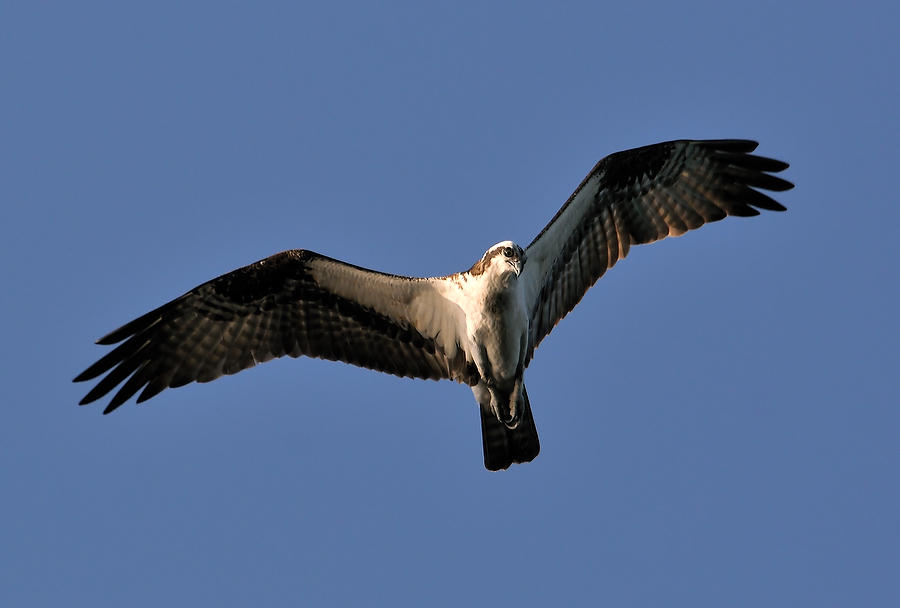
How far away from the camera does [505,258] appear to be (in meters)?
10.5

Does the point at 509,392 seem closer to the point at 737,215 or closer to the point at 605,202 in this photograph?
the point at 605,202

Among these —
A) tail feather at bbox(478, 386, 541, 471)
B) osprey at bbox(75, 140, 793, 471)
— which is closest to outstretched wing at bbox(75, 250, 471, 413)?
osprey at bbox(75, 140, 793, 471)

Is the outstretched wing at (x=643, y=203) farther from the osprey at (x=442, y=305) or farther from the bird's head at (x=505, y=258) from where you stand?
the bird's head at (x=505, y=258)

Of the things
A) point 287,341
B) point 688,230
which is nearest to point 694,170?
point 688,230

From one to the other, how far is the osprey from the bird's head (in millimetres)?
617

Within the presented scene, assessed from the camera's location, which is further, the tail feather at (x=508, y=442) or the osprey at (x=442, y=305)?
the tail feather at (x=508, y=442)

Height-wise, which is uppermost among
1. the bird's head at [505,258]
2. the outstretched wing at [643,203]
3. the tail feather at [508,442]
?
the outstretched wing at [643,203]

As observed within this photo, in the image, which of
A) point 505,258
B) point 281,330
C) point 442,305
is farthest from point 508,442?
point 281,330

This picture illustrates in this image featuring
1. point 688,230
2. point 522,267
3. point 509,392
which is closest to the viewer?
point 522,267

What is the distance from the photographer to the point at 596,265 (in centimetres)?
1212

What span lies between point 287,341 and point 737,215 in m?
5.31

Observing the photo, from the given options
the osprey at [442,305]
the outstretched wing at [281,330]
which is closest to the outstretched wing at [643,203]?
the osprey at [442,305]

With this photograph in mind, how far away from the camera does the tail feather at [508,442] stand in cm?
1166

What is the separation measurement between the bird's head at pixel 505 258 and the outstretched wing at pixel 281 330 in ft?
3.97
